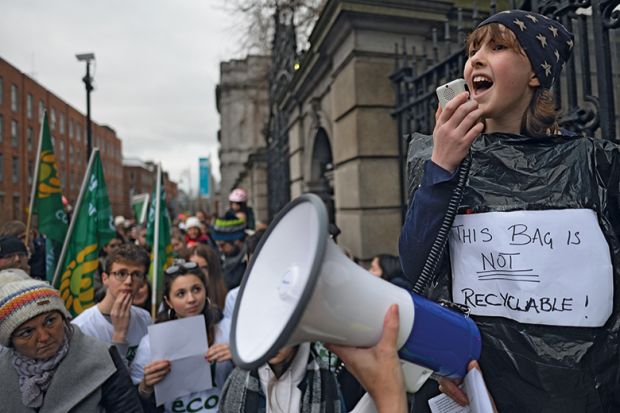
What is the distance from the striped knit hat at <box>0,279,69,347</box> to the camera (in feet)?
6.46

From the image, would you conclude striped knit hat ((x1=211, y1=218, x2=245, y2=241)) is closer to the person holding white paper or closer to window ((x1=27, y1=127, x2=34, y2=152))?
the person holding white paper

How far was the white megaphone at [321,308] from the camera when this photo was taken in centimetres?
80

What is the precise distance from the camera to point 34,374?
6.59ft

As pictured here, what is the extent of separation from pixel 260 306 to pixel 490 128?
3.14 feet

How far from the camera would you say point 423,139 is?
1.44 metres

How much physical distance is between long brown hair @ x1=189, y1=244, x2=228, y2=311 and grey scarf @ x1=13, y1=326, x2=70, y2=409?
1466 mm

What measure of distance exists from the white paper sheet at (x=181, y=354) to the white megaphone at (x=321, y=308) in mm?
1602

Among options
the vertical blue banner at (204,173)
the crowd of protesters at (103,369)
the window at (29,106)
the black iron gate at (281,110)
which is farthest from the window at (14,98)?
the crowd of protesters at (103,369)

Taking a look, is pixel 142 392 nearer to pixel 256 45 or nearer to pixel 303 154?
pixel 303 154

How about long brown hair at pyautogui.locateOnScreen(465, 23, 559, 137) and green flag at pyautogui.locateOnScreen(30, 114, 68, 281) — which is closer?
long brown hair at pyautogui.locateOnScreen(465, 23, 559, 137)

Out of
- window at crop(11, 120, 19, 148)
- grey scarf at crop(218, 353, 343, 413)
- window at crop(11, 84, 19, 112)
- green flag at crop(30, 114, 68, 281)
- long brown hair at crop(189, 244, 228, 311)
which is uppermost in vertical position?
window at crop(11, 84, 19, 112)

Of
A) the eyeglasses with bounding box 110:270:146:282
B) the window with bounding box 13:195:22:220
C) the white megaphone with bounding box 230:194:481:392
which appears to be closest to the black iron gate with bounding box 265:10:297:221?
the eyeglasses with bounding box 110:270:146:282

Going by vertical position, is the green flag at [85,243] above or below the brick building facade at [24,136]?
below

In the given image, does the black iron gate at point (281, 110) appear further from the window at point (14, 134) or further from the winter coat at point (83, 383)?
the window at point (14, 134)
